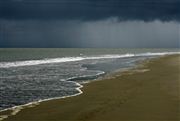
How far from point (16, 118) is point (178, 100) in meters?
7.58

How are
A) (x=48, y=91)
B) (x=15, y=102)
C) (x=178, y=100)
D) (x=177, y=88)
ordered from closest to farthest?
(x=178, y=100) → (x=15, y=102) → (x=177, y=88) → (x=48, y=91)

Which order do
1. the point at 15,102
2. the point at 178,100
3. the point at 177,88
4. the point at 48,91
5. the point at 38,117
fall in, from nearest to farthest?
the point at 38,117
the point at 178,100
the point at 15,102
the point at 177,88
the point at 48,91

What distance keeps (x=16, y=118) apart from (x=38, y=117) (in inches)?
34.3

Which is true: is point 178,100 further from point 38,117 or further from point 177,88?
point 38,117

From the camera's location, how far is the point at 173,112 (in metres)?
13.1

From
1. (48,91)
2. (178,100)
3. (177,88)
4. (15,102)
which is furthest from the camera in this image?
(48,91)

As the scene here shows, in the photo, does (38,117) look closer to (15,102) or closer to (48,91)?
(15,102)

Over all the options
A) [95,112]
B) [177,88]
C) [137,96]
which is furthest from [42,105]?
[177,88]

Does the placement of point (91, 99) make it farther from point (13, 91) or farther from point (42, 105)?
point (13, 91)

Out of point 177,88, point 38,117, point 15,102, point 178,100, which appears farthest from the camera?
point 177,88

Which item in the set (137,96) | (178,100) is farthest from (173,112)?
(137,96)

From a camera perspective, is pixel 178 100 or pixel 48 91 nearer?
pixel 178 100

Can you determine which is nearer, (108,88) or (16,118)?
(16,118)

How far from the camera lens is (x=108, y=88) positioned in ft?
71.2
